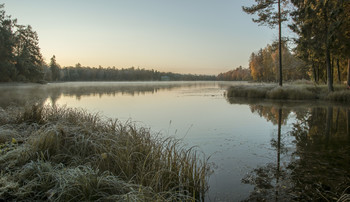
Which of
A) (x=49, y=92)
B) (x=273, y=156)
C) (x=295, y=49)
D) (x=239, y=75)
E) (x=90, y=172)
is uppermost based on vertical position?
(x=239, y=75)

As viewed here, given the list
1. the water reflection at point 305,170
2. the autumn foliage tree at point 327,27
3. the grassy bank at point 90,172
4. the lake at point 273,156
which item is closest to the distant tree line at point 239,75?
the autumn foliage tree at point 327,27

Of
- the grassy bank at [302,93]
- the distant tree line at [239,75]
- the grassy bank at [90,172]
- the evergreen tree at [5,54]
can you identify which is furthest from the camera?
the distant tree line at [239,75]

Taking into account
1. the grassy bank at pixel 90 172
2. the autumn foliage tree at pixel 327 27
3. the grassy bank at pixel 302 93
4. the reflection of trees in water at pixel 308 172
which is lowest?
the reflection of trees in water at pixel 308 172

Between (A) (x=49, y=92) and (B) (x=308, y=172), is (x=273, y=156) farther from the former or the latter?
(A) (x=49, y=92)

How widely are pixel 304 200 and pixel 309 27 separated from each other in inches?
674

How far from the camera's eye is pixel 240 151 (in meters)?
5.39

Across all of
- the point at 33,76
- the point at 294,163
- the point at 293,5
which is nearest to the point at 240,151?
the point at 294,163

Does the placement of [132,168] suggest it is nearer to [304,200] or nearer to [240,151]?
[304,200]

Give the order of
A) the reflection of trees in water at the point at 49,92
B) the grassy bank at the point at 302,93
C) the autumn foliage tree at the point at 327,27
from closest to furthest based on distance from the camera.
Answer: the reflection of trees in water at the point at 49,92 → the autumn foliage tree at the point at 327,27 → the grassy bank at the point at 302,93

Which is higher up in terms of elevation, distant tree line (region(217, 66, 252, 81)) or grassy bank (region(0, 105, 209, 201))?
distant tree line (region(217, 66, 252, 81))

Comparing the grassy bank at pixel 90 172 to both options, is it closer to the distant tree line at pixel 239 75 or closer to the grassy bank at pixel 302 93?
the grassy bank at pixel 302 93

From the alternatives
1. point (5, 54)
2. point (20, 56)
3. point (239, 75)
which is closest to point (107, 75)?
point (239, 75)

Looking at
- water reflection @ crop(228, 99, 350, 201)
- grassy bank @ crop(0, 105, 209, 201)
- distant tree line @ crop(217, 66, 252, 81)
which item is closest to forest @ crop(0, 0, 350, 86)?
water reflection @ crop(228, 99, 350, 201)

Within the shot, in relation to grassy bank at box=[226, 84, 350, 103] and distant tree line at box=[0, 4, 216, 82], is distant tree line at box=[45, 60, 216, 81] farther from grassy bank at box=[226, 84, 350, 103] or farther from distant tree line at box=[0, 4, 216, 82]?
grassy bank at box=[226, 84, 350, 103]
